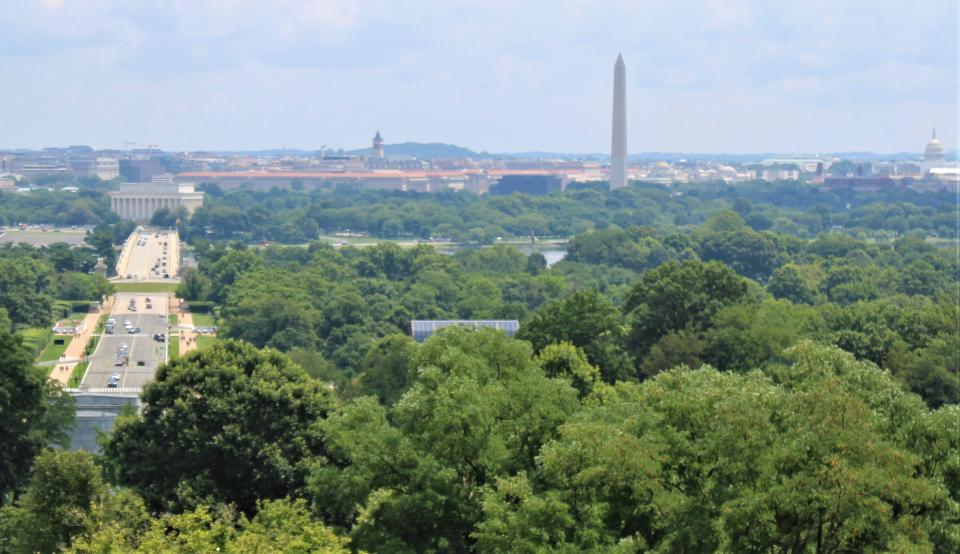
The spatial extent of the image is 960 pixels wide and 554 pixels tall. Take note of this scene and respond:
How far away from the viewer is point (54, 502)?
2955cm

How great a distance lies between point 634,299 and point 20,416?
26455 mm

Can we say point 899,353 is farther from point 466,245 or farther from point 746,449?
point 466,245

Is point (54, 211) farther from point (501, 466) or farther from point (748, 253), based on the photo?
point (501, 466)

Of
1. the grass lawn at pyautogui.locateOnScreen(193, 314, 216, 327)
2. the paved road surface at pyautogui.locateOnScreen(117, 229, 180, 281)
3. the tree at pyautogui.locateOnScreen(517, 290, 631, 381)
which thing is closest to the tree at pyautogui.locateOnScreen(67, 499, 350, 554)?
the tree at pyautogui.locateOnScreen(517, 290, 631, 381)

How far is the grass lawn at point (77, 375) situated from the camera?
197 ft

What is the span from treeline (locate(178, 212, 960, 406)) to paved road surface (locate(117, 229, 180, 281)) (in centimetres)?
414

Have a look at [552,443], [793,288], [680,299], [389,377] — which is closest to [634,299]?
[680,299]

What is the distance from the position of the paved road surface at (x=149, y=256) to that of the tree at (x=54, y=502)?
80.7 metres

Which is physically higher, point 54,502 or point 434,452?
point 434,452

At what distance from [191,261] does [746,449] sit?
346ft

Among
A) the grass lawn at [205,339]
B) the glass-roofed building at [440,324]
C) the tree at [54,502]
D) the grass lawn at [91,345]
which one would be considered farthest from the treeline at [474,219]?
the tree at [54,502]

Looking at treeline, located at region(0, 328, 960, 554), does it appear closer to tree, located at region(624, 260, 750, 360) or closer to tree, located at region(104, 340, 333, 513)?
tree, located at region(104, 340, 333, 513)

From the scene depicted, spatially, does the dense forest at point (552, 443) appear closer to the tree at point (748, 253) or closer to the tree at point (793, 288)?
the tree at point (793, 288)

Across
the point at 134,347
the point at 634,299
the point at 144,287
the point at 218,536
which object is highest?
the point at 218,536
